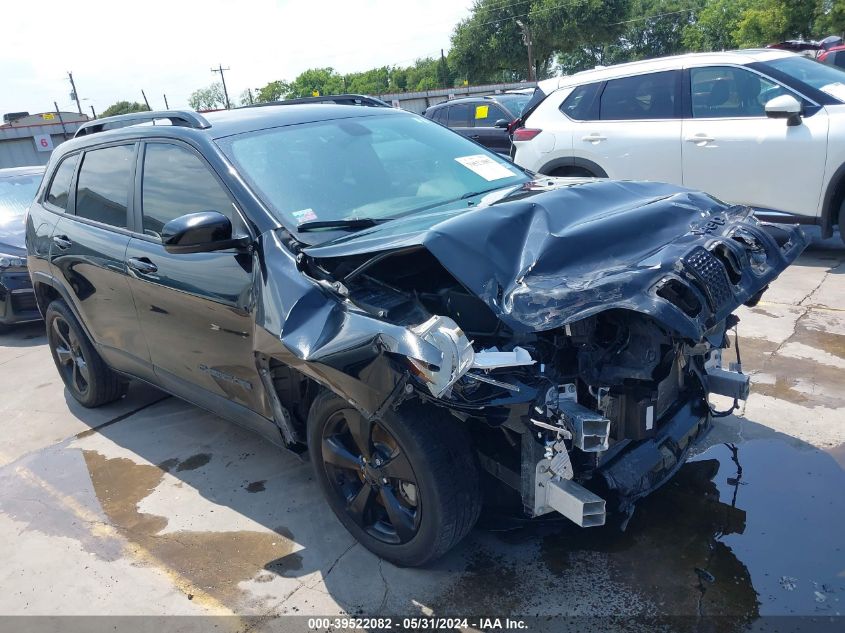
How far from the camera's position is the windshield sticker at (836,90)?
6.16m

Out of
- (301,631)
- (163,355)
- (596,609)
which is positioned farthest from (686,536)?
(163,355)

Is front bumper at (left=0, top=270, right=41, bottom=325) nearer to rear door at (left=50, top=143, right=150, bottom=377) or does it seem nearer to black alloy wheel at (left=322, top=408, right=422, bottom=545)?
rear door at (left=50, top=143, right=150, bottom=377)

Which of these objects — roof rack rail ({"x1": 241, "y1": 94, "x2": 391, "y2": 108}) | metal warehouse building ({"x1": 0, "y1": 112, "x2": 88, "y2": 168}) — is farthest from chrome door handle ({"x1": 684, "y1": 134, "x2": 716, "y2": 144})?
metal warehouse building ({"x1": 0, "y1": 112, "x2": 88, "y2": 168})

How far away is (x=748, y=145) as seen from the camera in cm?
638

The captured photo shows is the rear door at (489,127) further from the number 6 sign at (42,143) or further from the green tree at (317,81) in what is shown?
the green tree at (317,81)

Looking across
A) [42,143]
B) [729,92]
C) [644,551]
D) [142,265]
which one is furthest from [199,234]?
[42,143]

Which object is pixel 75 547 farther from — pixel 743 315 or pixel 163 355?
pixel 743 315

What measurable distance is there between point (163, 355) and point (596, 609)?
8.60 feet

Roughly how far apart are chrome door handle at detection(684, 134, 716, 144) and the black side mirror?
5.13m

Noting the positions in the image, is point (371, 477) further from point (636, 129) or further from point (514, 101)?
point (514, 101)

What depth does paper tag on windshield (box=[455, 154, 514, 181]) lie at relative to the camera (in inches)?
153

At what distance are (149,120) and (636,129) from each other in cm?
485

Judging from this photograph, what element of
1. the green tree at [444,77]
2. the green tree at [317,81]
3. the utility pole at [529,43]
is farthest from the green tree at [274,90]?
the utility pole at [529,43]

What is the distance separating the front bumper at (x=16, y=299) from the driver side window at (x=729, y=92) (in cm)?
705
